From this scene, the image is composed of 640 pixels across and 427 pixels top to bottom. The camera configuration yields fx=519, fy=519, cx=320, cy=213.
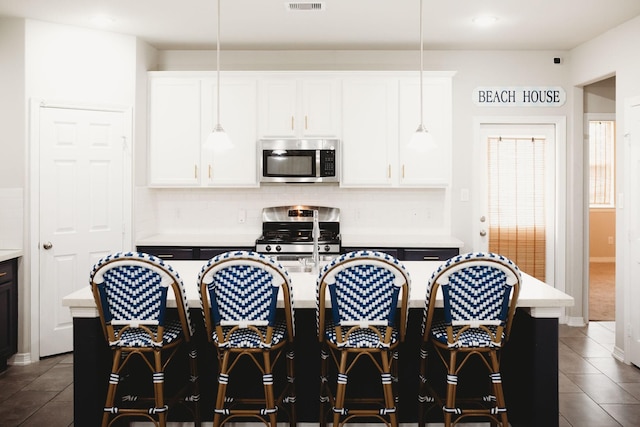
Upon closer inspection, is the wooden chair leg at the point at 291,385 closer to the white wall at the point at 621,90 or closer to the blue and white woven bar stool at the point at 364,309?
the blue and white woven bar stool at the point at 364,309

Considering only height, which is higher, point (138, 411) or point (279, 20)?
point (279, 20)

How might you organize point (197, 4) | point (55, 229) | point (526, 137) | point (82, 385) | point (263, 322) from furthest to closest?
point (526, 137)
point (55, 229)
point (197, 4)
point (82, 385)
point (263, 322)

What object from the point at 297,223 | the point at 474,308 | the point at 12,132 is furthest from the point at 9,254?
the point at 474,308

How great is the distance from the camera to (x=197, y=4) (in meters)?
3.76

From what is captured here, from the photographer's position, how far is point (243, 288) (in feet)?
7.39

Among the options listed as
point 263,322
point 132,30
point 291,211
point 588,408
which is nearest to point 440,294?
point 263,322

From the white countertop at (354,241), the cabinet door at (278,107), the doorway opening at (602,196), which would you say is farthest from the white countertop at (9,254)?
the doorway opening at (602,196)

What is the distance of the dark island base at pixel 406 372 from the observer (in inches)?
96.8

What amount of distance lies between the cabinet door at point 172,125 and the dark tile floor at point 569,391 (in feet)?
5.87

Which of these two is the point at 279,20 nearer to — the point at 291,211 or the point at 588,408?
the point at 291,211

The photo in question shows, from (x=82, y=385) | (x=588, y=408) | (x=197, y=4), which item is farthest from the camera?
(x=197, y=4)

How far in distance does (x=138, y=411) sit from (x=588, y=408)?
253cm

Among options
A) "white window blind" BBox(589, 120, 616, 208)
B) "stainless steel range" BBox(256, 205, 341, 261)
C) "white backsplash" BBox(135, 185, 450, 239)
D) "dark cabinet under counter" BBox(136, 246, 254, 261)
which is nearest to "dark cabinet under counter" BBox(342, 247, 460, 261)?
"stainless steel range" BBox(256, 205, 341, 261)

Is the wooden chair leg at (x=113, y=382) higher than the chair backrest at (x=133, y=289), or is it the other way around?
the chair backrest at (x=133, y=289)
